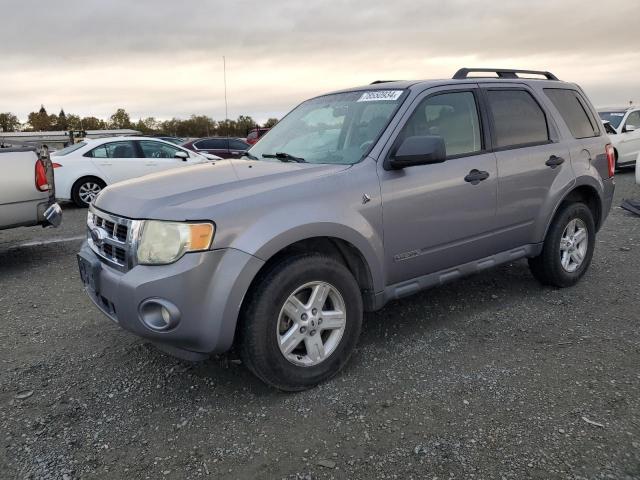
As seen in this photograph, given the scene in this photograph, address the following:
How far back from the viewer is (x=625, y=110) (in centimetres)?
1364

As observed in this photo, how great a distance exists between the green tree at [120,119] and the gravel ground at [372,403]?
8758cm

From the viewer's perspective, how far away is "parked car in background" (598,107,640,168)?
13203 mm

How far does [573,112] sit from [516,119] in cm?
88

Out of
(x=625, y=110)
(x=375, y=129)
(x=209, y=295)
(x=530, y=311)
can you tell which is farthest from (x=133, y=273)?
(x=625, y=110)

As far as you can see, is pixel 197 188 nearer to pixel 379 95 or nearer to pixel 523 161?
pixel 379 95

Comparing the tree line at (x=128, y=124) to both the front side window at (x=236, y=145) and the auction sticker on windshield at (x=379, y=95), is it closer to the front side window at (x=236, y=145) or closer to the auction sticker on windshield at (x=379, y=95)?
the front side window at (x=236, y=145)

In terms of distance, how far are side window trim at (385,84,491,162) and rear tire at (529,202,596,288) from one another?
1.11 metres

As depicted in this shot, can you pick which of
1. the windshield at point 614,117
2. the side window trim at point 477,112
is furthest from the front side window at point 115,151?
the windshield at point 614,117

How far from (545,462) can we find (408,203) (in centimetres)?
166

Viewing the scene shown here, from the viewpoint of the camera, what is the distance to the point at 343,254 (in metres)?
3.31

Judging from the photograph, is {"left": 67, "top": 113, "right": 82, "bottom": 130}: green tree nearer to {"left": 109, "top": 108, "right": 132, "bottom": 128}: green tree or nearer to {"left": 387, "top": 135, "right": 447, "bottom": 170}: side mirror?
{"left": 109, "top": 108, "right": 132, "bottom": 128}: green tree

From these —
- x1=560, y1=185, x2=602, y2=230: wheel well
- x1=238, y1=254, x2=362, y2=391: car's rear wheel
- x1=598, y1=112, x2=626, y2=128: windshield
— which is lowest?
x1=238, y1=254, x2=362, y2=391: car's rear wheel

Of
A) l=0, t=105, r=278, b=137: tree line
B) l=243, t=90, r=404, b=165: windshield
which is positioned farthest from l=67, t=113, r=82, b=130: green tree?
l=243, t=90, r=404, b=165: windshield

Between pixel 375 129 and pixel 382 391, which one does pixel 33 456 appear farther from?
pixel 375 129
